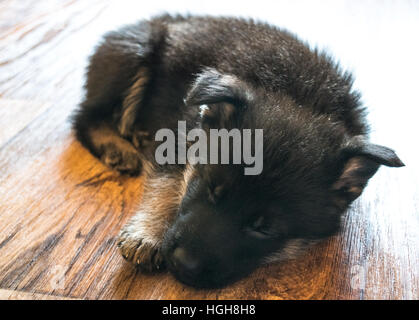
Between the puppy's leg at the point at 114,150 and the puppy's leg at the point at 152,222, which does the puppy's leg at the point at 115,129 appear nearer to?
the puppy's leg at the point at 114,150

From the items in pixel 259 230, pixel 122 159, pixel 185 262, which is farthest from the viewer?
pixel 122 159

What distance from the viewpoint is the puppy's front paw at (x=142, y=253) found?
6.90 feet

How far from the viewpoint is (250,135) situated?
201 centimetres

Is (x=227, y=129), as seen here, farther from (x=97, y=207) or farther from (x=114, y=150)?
(x=114, y=150)

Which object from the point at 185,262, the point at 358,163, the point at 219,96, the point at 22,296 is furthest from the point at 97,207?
the point at 358,163

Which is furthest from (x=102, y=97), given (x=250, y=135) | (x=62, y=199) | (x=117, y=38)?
(x=250, y=135)

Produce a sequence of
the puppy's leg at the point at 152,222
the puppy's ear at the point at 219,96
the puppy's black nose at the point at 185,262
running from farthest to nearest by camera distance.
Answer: the puppy's leg at the point at 152,222 → the puppy's ear at the point at 219,96 → the puppy's black nose at the point at 185,262

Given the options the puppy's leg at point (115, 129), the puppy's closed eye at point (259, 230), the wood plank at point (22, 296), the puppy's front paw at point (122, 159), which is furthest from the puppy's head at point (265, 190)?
the puppy's leg at point (115, 129)

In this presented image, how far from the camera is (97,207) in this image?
2.48 metres

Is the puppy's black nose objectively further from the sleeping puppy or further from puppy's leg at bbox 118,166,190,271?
puppy's leg at bbox 118,166,190,271

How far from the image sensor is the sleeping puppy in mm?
1901

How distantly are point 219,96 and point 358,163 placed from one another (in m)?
0.71

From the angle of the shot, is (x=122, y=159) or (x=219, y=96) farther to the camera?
(x=122, y=159)
